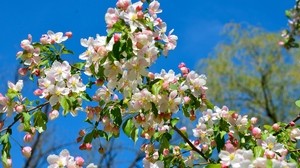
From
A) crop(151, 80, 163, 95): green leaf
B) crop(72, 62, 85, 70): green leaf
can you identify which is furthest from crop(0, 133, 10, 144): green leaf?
crop(151, 80, 163, 95): green leaf

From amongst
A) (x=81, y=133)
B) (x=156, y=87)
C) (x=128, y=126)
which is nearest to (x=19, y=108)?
(x=81, y=133)

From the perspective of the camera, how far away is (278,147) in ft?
5.94


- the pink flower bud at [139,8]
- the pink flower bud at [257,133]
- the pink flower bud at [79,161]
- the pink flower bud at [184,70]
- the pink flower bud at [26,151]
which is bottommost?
the pink flower bud at [79,161]

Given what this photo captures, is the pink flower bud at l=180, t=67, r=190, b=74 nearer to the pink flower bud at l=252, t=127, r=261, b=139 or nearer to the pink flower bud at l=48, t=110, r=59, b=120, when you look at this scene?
Result: the pink flower bud at l=252, t=127, r=261, b=139

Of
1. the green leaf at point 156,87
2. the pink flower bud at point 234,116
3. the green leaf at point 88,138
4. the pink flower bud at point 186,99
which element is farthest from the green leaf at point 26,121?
the pink flower bud at point 234,116

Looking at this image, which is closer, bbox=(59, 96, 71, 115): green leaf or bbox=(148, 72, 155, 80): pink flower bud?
bbox=(59, 96, 71, 115): green leaf

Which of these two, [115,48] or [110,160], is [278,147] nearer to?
[115,48]

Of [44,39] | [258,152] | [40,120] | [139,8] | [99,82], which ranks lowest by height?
[258,152]

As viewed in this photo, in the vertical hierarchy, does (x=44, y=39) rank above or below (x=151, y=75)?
above

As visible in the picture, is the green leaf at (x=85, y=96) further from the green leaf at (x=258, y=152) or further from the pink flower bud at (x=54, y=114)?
the green leaf at (x=258, y=152)

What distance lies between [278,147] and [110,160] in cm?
775

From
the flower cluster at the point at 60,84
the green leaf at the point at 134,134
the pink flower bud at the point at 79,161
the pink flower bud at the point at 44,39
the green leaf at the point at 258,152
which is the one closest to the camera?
the green leaf at the point at 258,152

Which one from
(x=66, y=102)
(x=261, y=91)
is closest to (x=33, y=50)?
(x=66, y=102)

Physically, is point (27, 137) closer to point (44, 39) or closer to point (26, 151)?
point (26, 151)
